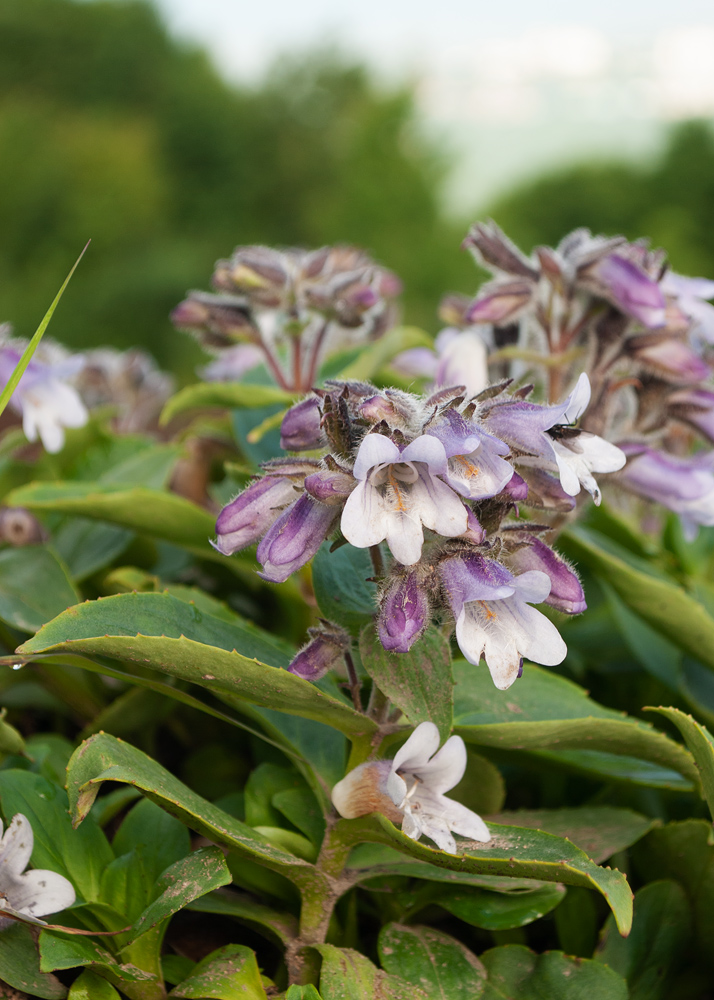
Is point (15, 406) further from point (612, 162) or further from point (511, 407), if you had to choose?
point (612, 162)

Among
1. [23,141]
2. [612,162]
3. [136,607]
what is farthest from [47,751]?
[612,162]

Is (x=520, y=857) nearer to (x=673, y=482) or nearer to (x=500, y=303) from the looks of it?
(x=673, y=482)

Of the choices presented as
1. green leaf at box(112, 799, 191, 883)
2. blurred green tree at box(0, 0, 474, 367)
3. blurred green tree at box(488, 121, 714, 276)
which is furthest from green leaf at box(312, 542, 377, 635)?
blurred green tree at box(488, 121, 714, 276)

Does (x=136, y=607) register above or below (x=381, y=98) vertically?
below

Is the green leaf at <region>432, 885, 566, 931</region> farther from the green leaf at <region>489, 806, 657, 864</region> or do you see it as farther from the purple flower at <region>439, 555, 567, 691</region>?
the purple flower at <region>439, 555, 567, 691</region>

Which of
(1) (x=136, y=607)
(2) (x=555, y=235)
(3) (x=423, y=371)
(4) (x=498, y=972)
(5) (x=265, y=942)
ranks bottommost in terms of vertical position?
(5) (x=265, y=942)

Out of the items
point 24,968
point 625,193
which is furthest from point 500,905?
point 625,193
